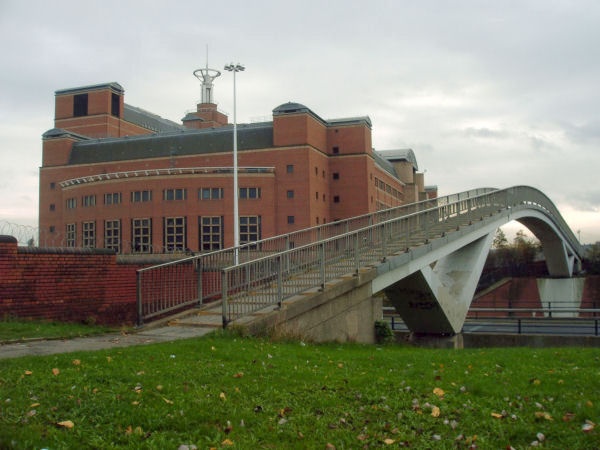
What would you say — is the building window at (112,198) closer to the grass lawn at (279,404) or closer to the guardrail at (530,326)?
the guardrail at (530,326)

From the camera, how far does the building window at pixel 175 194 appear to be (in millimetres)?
62781

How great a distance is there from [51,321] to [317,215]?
5517 centimetres

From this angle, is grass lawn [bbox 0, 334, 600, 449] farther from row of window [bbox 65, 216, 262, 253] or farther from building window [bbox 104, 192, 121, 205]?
building window [bbox 104, 192, 121, 205]

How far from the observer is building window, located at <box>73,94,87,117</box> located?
81.9m

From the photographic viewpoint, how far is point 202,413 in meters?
5.23

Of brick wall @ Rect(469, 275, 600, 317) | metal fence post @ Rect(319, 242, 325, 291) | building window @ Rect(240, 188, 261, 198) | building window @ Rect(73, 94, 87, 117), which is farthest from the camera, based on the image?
building window @ Rect(73, 94, 87, 117)

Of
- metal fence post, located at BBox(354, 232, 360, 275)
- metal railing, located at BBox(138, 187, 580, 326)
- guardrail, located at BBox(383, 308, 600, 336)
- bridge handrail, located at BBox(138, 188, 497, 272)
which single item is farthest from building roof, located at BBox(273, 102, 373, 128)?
metal fence post, located at BBox(354, 232, 360, 275)

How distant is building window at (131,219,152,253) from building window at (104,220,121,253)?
193 centimetres

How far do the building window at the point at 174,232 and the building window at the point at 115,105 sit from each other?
2625 centimetres

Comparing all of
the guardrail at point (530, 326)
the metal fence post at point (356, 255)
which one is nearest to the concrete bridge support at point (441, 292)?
the guardrail at point (530, 326)

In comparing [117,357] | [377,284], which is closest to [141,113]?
[377,284]

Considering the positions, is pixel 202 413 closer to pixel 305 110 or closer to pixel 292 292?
pixel 292 292

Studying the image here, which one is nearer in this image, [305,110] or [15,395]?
[15,395]

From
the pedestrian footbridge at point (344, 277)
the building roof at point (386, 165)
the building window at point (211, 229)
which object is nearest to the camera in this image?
the pedestrian footbridge at point (344, 277)
